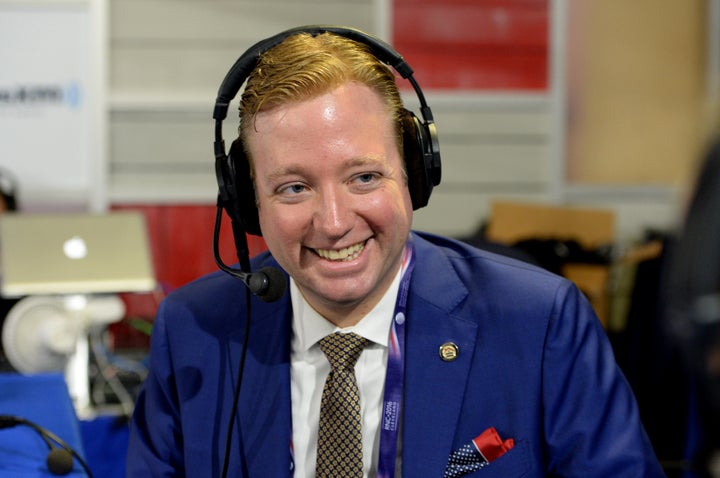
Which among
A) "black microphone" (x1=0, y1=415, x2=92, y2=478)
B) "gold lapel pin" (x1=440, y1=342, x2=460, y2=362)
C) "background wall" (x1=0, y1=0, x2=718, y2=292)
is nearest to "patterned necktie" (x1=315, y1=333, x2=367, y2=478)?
"gold lapel pin" (x1=440, y1=342, x2=460, y2=362)

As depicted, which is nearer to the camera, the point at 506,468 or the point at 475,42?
the point at 506,468

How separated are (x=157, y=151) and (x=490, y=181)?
152 cm

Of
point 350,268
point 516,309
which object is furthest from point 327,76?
point 516,309

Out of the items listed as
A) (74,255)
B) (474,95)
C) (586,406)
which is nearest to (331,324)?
(586,406)

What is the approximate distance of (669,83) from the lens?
14.6ft

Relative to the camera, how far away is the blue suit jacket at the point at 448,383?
118cm

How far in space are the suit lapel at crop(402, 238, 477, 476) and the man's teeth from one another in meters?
0.14

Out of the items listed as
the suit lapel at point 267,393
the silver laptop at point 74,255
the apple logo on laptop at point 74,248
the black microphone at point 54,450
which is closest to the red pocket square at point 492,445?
the suit lapel at point 267,393

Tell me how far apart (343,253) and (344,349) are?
145mm

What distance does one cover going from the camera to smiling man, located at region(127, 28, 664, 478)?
118 centimetres

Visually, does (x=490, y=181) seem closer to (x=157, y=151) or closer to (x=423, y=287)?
(x=157, y=151)

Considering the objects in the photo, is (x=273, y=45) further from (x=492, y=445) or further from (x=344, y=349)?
(x=492, y=445)

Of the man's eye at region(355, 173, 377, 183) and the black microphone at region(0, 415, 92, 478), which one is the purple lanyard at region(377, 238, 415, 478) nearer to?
the man's eye at region(355, 173, 377, 183)

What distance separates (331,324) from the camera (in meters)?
1.30
